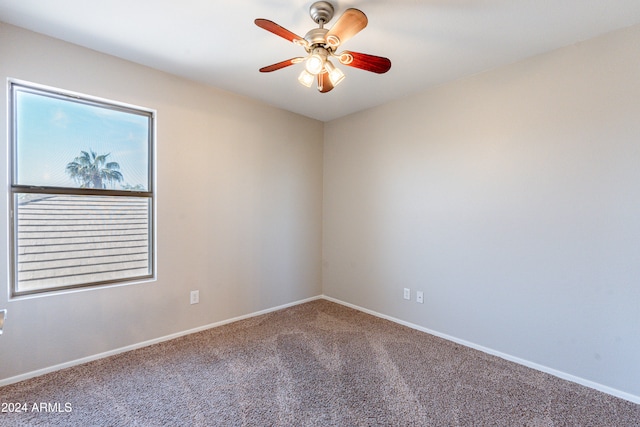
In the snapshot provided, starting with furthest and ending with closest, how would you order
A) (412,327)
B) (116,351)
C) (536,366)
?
(412,327) < (116,351) < (536,366)

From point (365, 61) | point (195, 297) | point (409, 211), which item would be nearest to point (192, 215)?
point (195, 297)

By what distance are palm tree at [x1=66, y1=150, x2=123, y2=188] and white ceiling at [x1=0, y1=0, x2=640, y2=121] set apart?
87 cm

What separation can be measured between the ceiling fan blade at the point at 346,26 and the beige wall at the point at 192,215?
1.79m

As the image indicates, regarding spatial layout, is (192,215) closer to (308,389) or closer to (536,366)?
(308,389)

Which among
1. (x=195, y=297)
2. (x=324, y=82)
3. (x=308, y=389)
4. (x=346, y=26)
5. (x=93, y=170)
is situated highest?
(x=346, y=26)

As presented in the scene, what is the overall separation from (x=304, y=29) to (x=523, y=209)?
2.20m

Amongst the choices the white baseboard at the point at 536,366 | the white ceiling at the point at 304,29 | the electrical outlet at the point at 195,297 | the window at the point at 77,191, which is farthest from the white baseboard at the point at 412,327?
the white ceiling at the point at 304,29

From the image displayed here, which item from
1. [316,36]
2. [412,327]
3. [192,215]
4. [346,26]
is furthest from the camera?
[412,327]

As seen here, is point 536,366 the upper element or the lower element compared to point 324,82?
lower

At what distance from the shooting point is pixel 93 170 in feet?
8.07

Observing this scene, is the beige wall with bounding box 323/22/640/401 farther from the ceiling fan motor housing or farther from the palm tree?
the palm tree

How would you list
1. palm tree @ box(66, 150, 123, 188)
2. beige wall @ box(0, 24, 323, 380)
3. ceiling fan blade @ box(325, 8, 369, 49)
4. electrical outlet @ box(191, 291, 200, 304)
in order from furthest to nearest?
electrical outlet @ box(191, 291, 200, 304)
palm tree @ box(66, 150, 123, 188)
beige wall @ box(0, 24, 323, 380)
ceiling fan blade @ box(325, 8, 369, 49)

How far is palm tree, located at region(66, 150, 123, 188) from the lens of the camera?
2.38 metres

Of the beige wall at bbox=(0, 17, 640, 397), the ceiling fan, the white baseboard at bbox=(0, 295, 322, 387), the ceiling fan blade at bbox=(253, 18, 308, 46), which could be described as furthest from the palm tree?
the ceiling fan blade at bbox=(253, 18, 308, 46)
